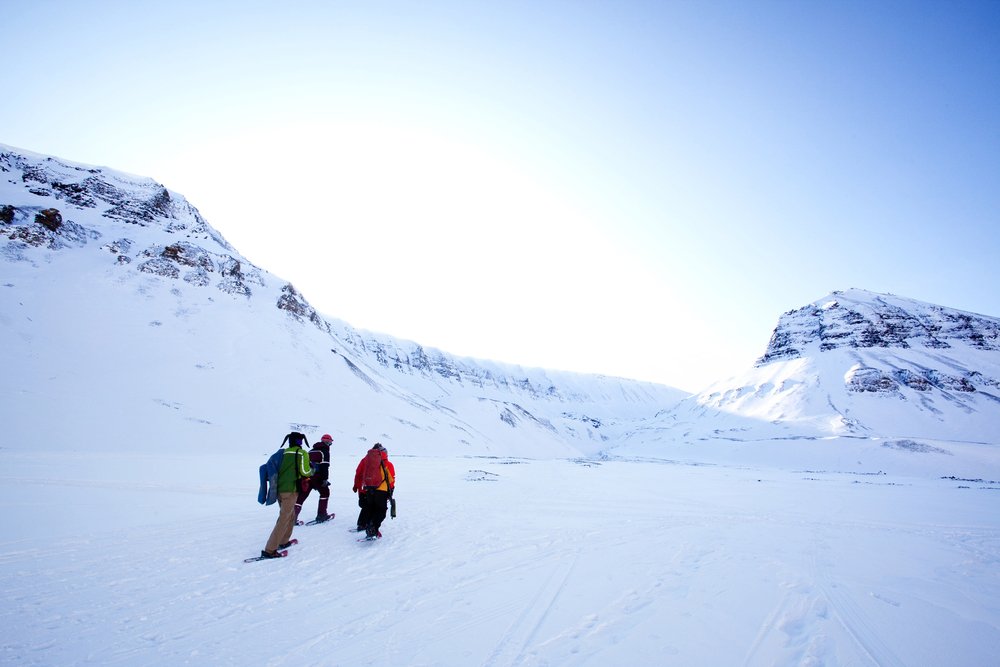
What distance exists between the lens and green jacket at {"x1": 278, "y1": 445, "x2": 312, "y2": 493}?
806 cm

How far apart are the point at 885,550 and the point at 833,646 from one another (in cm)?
737

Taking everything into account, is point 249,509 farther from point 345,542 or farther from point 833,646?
point 833,646

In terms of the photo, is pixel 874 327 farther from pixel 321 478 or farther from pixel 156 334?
pixel 156 334

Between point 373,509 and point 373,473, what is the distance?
790 mm

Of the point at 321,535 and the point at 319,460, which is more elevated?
the point at 319,460

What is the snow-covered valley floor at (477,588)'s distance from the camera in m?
4.42

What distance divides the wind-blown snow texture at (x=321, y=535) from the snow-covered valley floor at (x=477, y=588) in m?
0.05

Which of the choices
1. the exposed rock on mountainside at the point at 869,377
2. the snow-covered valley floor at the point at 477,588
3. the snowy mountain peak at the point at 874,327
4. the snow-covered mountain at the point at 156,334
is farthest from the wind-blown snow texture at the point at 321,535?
the snowy mountain peak at the point at 874,327

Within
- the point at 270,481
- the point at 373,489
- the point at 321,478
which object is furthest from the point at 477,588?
the point at 321,478

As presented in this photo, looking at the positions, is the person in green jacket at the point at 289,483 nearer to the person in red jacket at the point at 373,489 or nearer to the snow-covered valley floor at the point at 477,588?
the snow-covered valley floor at the point at 477,588

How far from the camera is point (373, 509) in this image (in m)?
8.93

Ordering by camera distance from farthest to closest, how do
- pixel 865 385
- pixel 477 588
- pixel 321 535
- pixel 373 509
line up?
pixel 865 385 → pixel 321 535 → pixel 373 509 → pixel 477 588

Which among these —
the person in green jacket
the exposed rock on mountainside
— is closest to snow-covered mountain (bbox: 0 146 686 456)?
the person in green jacket

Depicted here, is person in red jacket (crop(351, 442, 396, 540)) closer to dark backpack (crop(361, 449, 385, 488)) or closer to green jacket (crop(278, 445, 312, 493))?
dark backpack (crop(361, 449, 385, 488))
